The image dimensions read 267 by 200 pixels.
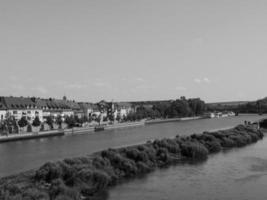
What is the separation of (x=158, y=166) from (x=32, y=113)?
152 feet

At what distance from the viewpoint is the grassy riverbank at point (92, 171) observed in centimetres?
1462

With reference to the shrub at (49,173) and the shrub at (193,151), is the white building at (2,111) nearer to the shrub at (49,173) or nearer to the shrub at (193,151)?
the shrub at (193,151)

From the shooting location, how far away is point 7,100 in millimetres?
61312

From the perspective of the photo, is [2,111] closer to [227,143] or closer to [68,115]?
[68,115]

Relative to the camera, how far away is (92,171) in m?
17.5

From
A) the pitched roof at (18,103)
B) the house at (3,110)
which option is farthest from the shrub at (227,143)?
the pitched roof at (18,103)

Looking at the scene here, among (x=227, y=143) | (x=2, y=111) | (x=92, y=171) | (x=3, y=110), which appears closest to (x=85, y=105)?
(x=3, y=110)

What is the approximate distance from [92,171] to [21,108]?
48.6 metres

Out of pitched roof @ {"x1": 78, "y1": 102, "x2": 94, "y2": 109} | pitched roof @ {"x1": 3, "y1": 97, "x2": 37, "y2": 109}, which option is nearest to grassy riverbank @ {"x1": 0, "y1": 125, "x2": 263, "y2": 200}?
pitched roof @ {"x1": 3, "y1": 97, "x2": 37, "y2": 109}

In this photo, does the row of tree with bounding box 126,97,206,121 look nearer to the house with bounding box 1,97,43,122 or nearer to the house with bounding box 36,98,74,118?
the house with bounding box 36,98,74,118

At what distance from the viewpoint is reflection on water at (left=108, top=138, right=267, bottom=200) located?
15.9m

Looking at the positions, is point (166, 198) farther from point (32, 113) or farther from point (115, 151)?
point (32, 113)

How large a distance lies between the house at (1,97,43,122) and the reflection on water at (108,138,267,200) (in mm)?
42761

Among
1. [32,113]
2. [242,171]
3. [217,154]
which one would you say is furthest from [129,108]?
[242,171]
